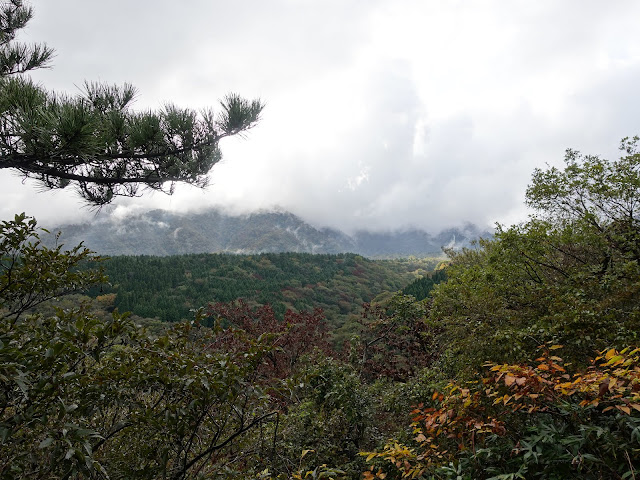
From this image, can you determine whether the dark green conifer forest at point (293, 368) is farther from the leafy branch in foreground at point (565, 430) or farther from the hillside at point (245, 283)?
the hillside at point (245, 283)

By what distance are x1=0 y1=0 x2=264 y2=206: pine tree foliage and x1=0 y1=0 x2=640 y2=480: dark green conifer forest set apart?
0.03m

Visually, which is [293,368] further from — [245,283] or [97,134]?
[245,283]

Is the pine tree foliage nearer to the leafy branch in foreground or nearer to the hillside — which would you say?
the leafy branch in foreground

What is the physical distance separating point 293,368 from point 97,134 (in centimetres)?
949

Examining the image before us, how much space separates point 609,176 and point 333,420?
7368 millimetres

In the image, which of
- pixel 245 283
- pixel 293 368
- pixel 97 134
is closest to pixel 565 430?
pixel 97 134

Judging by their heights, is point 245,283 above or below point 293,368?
above

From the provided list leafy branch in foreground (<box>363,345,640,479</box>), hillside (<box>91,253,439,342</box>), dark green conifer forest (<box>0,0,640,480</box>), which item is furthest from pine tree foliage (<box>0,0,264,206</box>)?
hillside (<box>91,253,439,342</box>)

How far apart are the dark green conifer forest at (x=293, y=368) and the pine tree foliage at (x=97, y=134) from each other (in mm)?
29

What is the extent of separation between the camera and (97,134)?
381 centimetres

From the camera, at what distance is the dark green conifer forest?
199cm

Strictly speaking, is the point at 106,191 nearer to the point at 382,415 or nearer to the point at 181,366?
the point at 181,366

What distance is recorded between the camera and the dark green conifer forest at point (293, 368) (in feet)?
6.53

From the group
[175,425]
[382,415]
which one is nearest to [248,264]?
[382,415]
